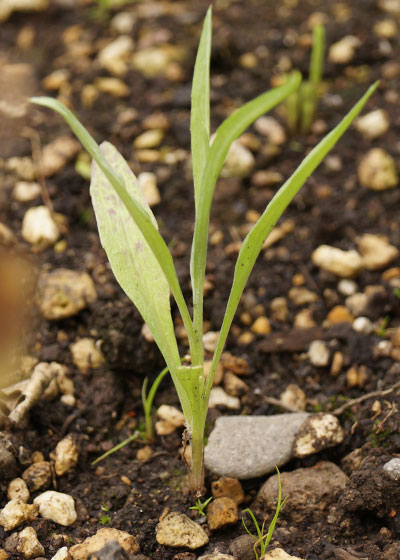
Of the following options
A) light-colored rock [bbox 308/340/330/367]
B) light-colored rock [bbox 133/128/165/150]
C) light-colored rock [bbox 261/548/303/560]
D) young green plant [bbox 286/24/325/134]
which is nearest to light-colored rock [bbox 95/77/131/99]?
light-colored rock [bbox 133/128/165/150]

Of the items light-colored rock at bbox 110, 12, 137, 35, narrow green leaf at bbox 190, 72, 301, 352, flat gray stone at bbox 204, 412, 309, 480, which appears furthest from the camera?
light-colored rock at bbox 110, 12, 137, 35

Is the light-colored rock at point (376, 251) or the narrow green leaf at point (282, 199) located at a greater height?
the narrow green leaf at point (282, 199)

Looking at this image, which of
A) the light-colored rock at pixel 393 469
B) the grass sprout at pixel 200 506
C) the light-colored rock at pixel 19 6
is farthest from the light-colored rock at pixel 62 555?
the light-colored rock at pixel 19 6

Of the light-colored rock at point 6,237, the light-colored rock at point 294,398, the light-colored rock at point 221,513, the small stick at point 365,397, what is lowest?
the light-colored rock at point 294,398

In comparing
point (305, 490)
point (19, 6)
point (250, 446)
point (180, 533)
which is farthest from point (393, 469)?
point (19, 6)

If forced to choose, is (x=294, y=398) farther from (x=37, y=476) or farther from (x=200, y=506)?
(x=37, y=476)

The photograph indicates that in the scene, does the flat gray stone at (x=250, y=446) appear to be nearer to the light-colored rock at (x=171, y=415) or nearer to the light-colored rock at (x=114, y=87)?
the light-colored rock at (x=171, y=415)

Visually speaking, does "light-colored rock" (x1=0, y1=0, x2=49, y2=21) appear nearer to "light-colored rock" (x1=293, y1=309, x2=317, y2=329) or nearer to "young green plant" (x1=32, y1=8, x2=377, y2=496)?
"young green plant" (x1=32, y1=8, x2=377, y2=496)
